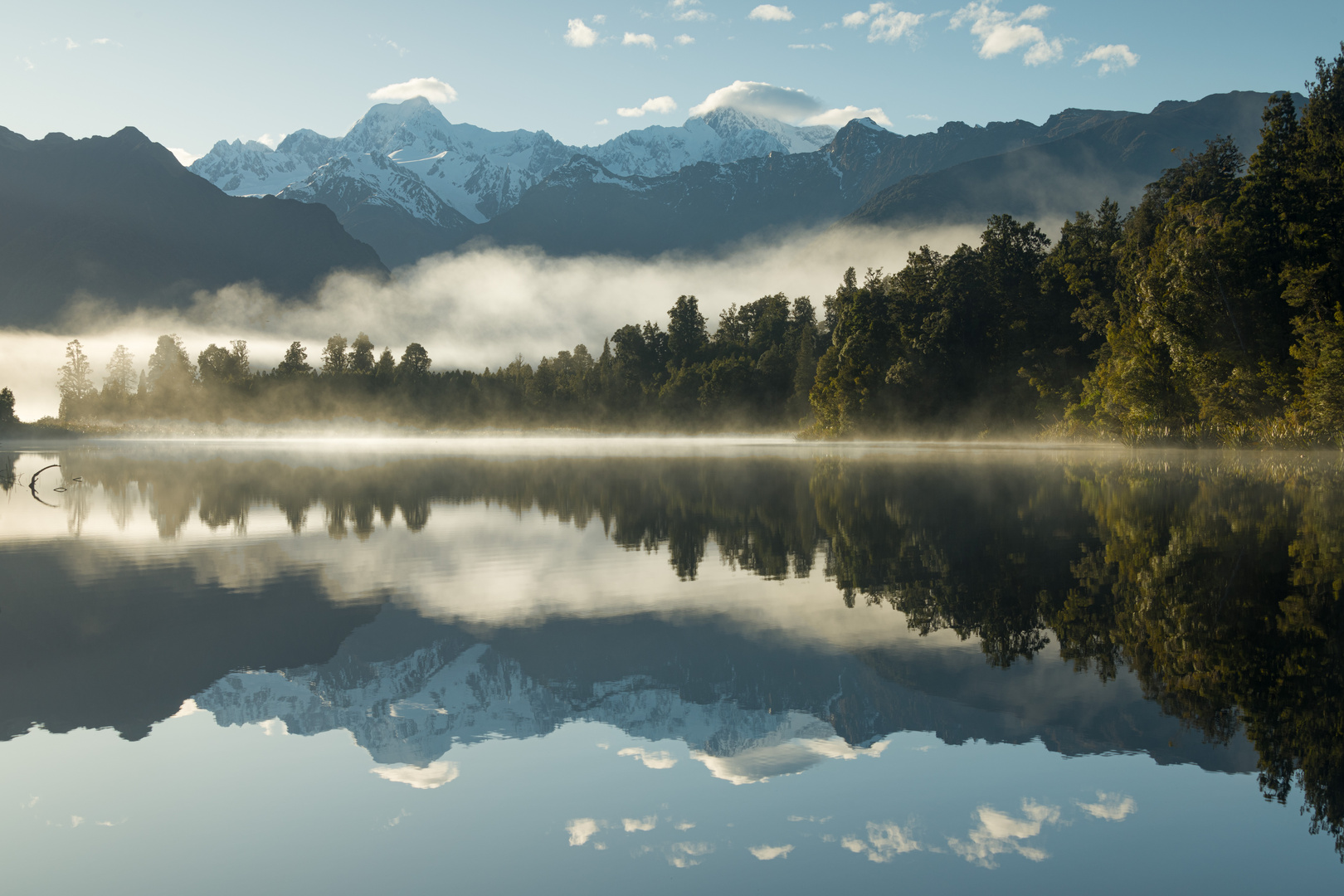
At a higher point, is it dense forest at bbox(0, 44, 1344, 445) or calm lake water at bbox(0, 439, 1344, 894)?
dense forest at bbox(0, 44, 1344, 445)

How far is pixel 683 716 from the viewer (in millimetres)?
9242

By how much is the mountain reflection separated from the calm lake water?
7 centimetres

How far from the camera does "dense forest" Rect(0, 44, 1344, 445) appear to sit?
2438 inches

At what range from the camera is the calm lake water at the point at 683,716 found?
641 centimetres

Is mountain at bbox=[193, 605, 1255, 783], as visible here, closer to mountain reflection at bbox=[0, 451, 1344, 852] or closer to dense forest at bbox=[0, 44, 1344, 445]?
mountain reflection at bbox=[0, 451, 1344, 852]

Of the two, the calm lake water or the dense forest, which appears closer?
the calm lake water

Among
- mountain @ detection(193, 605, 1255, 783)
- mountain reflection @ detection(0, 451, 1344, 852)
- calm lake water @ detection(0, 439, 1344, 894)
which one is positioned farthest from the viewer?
mountain reflection @ detection(0, 451, 1344, 852)

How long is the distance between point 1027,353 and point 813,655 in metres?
97.9

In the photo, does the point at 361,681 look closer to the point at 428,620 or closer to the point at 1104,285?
the point at 428,620

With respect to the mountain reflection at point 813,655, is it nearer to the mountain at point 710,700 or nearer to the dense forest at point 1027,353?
the mountain at point 710,700

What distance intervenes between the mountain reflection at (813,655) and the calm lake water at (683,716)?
0.07 m

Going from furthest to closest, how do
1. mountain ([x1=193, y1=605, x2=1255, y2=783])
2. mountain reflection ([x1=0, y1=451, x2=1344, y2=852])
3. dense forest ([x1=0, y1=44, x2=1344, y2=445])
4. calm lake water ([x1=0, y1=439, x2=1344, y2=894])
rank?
dense forest ([x1=0, y1=44, x2=1344, y2=445]) < mountain reflection ([x1=0, y1=451, x2=1344, y2=852]) < mountain ([x1=193, y1=605, x2=1255, y2=783]) < calm lake water ([x1=0, y1=439, x2=1344, y2=894])

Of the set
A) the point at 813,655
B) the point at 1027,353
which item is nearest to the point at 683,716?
the point at 813,655

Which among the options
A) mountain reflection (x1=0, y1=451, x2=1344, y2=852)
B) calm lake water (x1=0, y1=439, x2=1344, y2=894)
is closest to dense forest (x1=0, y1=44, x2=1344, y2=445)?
mountain reflection (x1=0, y1=451, x2=1344, y2=852)
